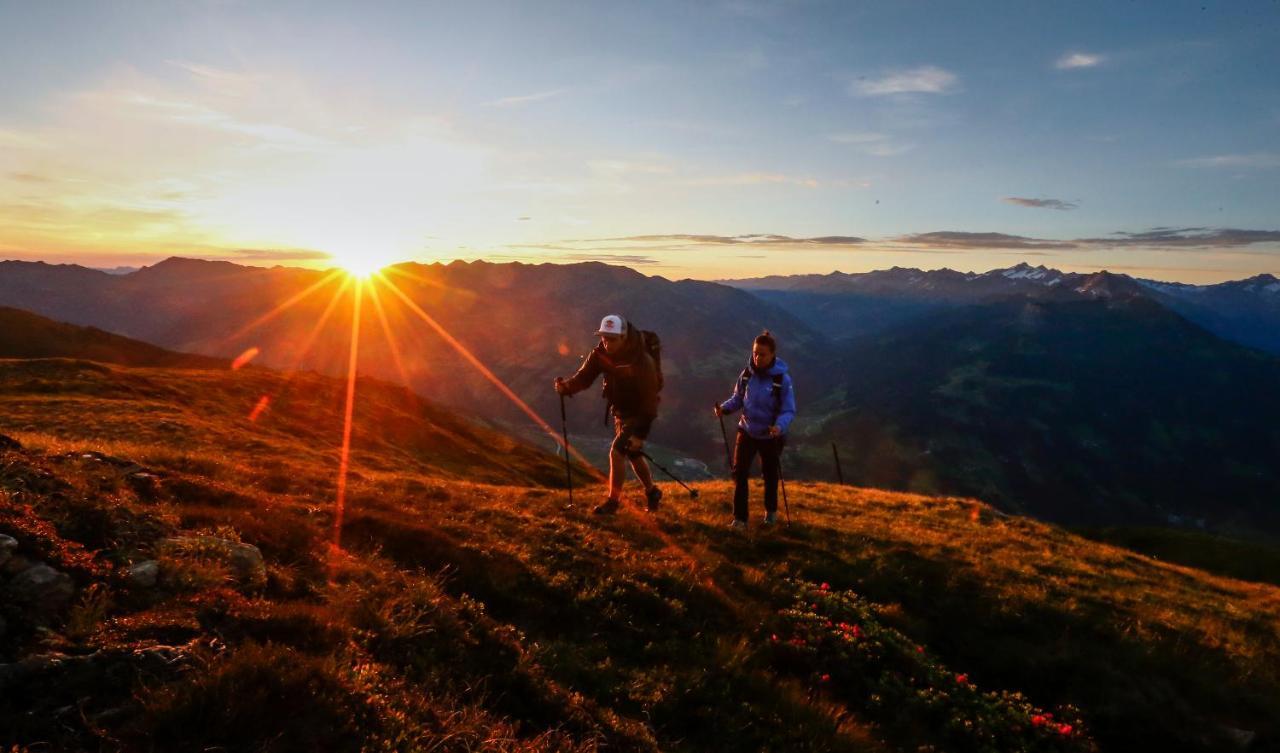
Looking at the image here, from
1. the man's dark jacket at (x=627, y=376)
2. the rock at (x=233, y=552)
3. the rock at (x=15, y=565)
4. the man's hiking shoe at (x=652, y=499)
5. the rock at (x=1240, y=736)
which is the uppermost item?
the man's dark jacket at (x=627, y=376)

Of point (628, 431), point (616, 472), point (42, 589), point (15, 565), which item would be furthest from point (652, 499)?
point (15, 565)

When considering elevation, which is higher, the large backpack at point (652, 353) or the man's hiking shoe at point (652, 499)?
the large backpack at point (652, 353)

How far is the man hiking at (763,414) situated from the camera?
577 inches

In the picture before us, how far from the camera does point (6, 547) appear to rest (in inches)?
231

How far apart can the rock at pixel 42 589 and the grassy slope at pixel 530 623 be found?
0.64 ft

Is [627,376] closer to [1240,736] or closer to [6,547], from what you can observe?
[6,547]

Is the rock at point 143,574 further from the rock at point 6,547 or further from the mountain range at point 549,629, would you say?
the rock at point 6,547

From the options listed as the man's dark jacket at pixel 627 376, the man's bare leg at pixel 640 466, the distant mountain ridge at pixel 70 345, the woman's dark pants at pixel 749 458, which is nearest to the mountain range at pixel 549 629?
the man's bare leg at pixel 640 466

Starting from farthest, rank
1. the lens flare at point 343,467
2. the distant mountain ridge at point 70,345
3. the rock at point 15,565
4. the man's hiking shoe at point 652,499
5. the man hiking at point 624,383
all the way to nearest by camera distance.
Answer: the distant mountain ridge at point 70,345 → the man's hiking shoe at point 652,499 → the man hiking at point 624,383 → the lens flare at point 343,467 → the rock at point 15,565

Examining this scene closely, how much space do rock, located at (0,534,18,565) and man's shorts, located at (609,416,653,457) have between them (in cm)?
1033

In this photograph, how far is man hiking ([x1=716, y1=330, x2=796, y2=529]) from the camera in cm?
1466

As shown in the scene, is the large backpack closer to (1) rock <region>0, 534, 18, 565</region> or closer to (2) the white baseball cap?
(2) the white baseball cap

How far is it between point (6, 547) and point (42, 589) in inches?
25.5

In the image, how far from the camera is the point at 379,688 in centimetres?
563
